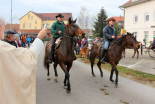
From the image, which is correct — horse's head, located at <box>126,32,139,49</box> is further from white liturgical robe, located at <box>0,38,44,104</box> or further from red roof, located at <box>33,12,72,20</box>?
red roof, located at <box>33,12,72,20</box>

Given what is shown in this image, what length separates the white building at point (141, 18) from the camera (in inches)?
1192

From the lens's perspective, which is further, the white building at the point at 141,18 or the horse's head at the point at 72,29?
the white building at the point at 141,18

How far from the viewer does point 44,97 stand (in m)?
5.42

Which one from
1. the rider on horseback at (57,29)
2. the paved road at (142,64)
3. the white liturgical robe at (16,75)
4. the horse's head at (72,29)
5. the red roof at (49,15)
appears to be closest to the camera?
the white liturgical robe at (16,75)

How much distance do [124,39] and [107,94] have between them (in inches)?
108

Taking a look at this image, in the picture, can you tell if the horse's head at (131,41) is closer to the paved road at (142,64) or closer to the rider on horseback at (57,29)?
the rider on horseback at (57,29)

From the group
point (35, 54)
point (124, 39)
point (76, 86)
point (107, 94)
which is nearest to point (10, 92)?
point (35, 54)

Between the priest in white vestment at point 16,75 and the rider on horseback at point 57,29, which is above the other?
the rider on horseback at point 57,29

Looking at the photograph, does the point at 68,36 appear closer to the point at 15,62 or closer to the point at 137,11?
the point at 15,62

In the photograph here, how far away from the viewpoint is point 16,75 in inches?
64.4

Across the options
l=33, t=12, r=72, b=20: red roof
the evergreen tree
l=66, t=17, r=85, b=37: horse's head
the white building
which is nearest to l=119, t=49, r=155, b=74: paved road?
l=66, t=17, r=85, b=37: horse's head

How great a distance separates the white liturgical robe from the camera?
159 cm

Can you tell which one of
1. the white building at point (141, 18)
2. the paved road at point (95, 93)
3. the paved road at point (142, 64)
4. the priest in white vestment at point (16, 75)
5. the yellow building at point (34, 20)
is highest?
the yellow building at point (34, 20)

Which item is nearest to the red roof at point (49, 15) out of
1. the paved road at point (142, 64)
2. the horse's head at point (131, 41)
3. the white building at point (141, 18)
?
the white building at point (141, 18)
